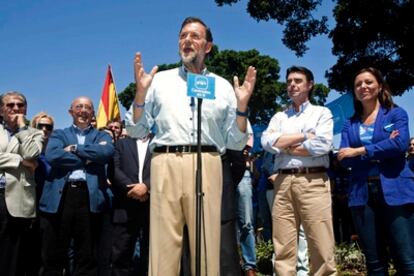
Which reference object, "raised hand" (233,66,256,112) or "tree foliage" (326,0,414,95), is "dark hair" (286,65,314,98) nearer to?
"raised hand" (233,66,256,112)

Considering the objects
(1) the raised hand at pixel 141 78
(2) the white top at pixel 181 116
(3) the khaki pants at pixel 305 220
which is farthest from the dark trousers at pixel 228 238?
(1) the raised hand at pixel 141 78

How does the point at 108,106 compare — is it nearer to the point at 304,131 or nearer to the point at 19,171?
the point at 19,171

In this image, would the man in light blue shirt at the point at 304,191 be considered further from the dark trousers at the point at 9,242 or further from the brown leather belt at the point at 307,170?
the dark trousers at the point at 9,242

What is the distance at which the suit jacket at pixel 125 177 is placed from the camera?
564 cm

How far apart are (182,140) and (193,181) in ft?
1.00

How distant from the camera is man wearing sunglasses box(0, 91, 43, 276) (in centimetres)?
516

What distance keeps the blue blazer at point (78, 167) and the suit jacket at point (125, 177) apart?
149 mm

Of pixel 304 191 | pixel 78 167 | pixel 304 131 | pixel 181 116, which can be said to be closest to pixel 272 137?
pixel 304 131

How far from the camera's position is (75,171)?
18.3ft

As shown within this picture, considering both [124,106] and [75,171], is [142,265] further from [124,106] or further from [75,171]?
[124,106]

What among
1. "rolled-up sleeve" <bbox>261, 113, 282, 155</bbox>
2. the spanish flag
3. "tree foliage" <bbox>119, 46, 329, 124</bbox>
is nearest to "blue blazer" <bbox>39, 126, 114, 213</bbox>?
"rolled-up sleeve" <bbox>261, 113, 282, 155</bbox>

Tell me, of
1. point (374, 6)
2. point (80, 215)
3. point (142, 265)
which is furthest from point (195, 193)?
point (374, 6)

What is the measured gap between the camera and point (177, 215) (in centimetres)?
340

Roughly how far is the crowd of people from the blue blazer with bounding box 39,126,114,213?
1cm
